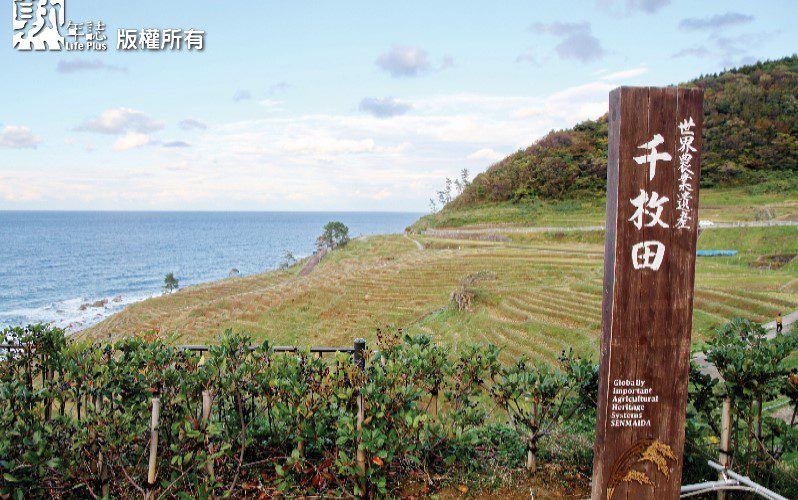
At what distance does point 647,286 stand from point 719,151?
129 ft

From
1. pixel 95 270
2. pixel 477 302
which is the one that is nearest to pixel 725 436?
pixel 477 302

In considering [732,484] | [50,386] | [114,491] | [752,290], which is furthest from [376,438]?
[752,290]

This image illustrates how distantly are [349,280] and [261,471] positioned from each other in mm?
15222

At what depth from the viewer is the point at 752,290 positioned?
11641mm

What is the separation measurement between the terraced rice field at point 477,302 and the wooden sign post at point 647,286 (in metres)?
5.24

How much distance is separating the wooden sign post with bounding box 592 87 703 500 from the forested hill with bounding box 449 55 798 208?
3255cm

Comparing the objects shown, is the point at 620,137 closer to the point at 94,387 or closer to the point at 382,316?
the point at 94,387

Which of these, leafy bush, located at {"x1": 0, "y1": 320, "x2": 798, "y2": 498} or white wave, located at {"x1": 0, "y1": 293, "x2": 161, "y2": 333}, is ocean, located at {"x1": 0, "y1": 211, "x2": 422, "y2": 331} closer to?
white wave, located at {"x1": 0, "y1": 293, "x2": 161, "y2": 333}

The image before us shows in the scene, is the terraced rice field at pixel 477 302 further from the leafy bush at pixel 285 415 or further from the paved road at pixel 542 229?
the leafy bush at pixel 285 415

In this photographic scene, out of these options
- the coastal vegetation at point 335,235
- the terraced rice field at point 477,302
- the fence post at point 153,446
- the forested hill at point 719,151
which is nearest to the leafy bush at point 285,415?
the fence post at point 153,446

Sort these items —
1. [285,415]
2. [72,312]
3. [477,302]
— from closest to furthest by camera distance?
1. [285,415]
2. [477,302]
3. [72,312]

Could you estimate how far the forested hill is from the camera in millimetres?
32562

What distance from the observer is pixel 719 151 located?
3447 centimetres

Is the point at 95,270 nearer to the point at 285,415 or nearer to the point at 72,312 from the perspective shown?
the point at 72,312
